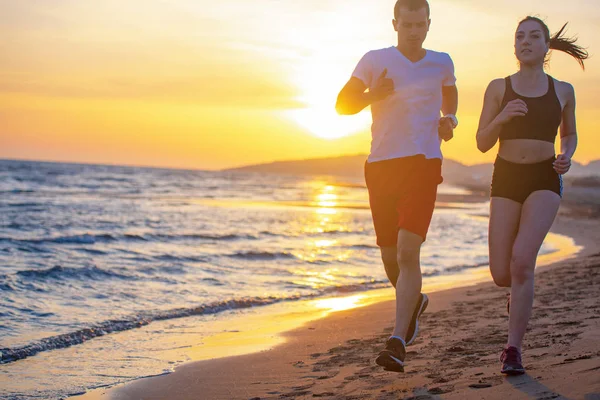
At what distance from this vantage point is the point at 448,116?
13.3ft

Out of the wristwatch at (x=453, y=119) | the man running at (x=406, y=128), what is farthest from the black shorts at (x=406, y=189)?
the wristwatch at (x=453, y=119)

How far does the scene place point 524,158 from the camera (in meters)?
3.90

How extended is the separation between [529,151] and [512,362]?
1178mm

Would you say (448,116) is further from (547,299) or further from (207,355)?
(547,299)

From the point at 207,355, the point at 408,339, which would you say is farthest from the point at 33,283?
the point at 408,339

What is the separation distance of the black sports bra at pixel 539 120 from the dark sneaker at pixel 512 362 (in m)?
1.19

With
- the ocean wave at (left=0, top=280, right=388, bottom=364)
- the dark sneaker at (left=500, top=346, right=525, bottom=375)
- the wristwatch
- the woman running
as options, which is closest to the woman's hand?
the woman running

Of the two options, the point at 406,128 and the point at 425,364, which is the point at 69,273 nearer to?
Result: the point at 425,364

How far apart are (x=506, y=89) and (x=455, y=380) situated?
169cm

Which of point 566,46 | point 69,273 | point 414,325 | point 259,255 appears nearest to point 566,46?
point 566,46

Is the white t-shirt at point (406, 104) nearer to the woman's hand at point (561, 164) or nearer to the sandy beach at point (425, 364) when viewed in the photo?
the woman's hand at point (561, 164)

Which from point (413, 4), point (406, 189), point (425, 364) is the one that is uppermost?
point (413, 4)

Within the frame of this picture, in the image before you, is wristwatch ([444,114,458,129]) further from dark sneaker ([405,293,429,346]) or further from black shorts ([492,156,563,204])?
dark sneaker ([405,293,429,346])

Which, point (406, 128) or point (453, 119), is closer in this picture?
point (406, 128)
